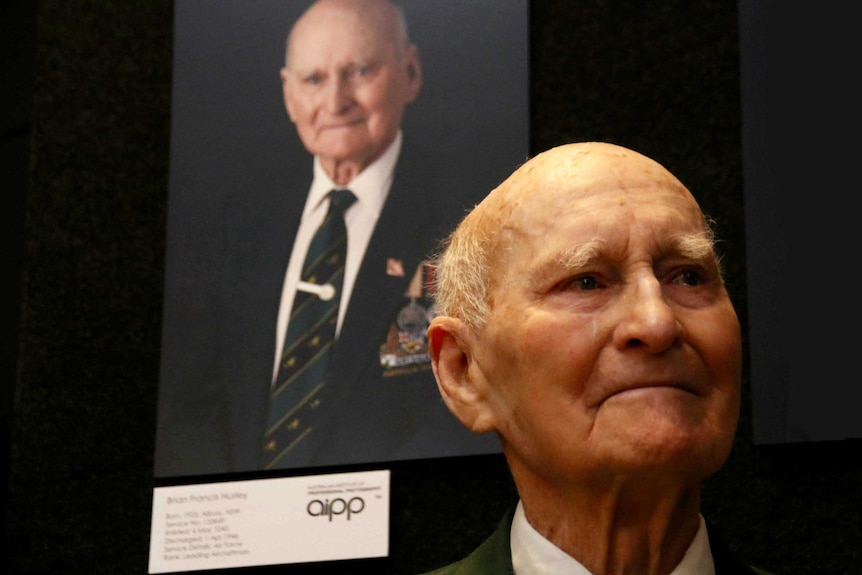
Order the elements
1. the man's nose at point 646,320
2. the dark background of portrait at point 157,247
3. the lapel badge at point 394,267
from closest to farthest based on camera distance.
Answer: the man's nose at point 646,320
the dark background of portrait at point 157,247
the lapel badge at point 394,267

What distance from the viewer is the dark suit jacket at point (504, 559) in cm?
115

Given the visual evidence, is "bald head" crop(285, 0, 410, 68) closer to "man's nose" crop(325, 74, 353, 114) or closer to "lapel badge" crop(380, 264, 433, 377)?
"man's nose" crop(325, 74, 353, 114)

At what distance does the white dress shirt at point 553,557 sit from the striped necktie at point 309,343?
675 millimetres

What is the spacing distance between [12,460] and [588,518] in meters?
1.18

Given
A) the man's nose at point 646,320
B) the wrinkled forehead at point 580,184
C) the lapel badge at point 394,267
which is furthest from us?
the lapel badge at point 394,267

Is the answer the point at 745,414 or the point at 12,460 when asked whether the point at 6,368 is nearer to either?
the point at 12,460

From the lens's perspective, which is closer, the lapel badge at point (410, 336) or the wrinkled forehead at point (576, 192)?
the wrinkled forehead at point (576, 192)

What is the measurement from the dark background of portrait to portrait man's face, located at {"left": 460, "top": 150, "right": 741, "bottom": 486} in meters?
0.66

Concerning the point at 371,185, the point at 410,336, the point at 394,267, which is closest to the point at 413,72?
the point at 371,185

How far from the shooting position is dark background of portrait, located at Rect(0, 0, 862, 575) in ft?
5.63

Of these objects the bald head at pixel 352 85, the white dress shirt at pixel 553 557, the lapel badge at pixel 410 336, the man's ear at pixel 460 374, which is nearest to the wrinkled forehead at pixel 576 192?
the man's ear at pixel 460 374

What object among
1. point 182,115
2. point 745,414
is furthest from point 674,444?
point 182,115

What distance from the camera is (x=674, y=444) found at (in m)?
1.01

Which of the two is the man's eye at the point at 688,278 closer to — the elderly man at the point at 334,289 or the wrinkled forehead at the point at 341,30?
the elderly man at the point at 334,289
